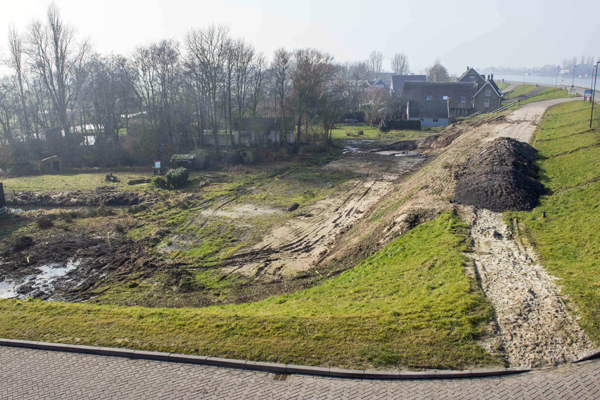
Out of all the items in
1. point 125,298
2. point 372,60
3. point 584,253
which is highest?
point 372,60

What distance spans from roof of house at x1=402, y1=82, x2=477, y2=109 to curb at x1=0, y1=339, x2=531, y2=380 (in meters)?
58.9

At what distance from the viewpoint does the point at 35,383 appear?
8.17 m

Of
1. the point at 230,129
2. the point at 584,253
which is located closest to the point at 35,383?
the point at 584,253

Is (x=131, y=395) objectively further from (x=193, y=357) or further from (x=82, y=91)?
(x=82, y=91)

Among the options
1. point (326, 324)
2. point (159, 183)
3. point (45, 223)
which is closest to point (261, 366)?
point (326, 324)

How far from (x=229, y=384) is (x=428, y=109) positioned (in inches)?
2090

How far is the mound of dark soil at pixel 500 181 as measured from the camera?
16578 millimetres

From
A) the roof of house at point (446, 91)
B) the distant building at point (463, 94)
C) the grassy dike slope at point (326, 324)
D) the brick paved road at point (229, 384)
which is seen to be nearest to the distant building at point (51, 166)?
the grassy dike slope at point (326, 324)

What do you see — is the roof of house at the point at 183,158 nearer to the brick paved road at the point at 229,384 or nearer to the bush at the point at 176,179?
the bush at the point at 176,179

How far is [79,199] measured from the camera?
25.9 meters

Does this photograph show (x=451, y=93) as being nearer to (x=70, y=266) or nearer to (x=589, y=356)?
(x=70, y=266)

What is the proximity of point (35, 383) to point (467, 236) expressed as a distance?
12.4 m

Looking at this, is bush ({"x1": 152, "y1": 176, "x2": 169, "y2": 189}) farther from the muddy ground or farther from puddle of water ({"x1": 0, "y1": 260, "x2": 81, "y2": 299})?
puddle of water ({"x1": 0, "y1": 260, "x2": 81, "y2": 299})

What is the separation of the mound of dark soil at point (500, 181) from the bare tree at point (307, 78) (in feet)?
65.7
